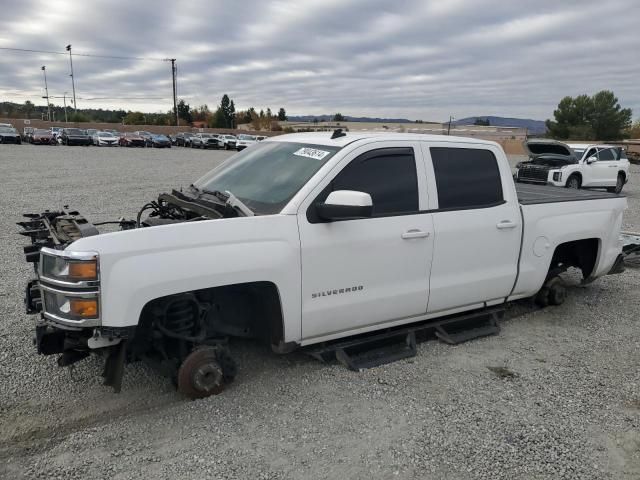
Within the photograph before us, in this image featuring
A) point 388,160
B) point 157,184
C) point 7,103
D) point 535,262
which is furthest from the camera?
point 7,103

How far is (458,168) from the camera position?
4578mm

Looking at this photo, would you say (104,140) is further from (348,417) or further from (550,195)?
(348,417)

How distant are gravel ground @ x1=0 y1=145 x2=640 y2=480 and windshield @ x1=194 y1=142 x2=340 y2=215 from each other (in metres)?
1.32

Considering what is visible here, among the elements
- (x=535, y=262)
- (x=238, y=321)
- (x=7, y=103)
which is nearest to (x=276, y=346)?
(x=238, y=321)

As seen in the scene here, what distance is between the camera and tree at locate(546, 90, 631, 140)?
69500 mm

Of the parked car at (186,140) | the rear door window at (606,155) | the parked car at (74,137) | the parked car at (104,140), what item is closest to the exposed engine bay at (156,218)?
the rear door window at (606,155)

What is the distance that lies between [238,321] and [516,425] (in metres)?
2.01

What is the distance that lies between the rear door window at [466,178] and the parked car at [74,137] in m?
43.9

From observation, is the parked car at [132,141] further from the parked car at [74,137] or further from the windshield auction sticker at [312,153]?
the windshield auction sticker at [312,153]

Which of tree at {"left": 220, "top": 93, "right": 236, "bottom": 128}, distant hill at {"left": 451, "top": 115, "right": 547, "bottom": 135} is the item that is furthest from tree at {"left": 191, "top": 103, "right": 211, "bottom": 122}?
distant hill at {"left": 451, "top": 115, "right": 547, "bottom": 135}

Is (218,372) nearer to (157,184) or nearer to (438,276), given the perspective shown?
(438,276)

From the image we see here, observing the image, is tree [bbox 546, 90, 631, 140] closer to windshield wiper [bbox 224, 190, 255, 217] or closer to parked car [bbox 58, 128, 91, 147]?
parked car [bbox 58, 128, 91, 147]

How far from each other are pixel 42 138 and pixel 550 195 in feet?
147

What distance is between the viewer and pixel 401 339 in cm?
459
